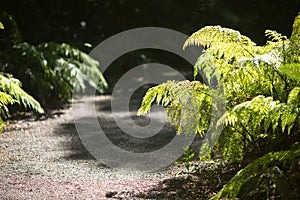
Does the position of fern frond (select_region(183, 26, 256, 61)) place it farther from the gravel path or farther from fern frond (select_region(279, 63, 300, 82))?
the gravel path

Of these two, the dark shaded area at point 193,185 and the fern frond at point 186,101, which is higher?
the fern frond at point 186,101

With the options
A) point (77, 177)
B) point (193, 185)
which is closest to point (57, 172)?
point (77, 177)

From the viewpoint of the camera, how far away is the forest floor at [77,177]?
11.0 ft

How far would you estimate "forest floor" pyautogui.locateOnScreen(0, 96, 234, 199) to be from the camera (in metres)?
3.34

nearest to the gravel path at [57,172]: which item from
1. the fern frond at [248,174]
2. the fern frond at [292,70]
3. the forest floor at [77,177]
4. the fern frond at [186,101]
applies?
the forest floor at [77,177]

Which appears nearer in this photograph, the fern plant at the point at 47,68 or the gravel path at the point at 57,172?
the gravel path at the point at 57,172

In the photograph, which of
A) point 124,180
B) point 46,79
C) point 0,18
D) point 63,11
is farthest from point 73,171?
point 63,11

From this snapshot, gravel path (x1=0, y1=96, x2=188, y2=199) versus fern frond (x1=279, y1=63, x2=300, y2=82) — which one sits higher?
fern frond (x1=279, y1=63, x2=300, y2=82)

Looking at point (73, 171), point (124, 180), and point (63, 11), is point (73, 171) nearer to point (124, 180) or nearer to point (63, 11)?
point (124, 180)

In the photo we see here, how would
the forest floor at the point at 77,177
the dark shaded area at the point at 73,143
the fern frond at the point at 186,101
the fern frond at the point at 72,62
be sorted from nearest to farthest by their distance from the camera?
the fern frond at the point at 186,101
the forest floor at the point at 77,177
the dark shaded area at the point at 73,143
the fern frond at the point at 72,62

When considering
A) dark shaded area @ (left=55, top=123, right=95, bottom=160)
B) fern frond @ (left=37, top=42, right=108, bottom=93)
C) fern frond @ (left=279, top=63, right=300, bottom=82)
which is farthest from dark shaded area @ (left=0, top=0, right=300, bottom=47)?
fern frond @ (left=279, top=63, right=300, bottom=82)

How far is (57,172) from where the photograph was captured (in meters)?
3.88

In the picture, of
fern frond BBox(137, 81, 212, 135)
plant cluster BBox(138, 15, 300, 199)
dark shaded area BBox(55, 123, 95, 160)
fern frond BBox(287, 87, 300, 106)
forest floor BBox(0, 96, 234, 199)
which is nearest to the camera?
fern frond BBox(287, 87, 300, 106)

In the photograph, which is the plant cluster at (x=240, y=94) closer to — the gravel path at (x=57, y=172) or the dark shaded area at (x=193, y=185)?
the dark shaded area at (x=193, y=185)
